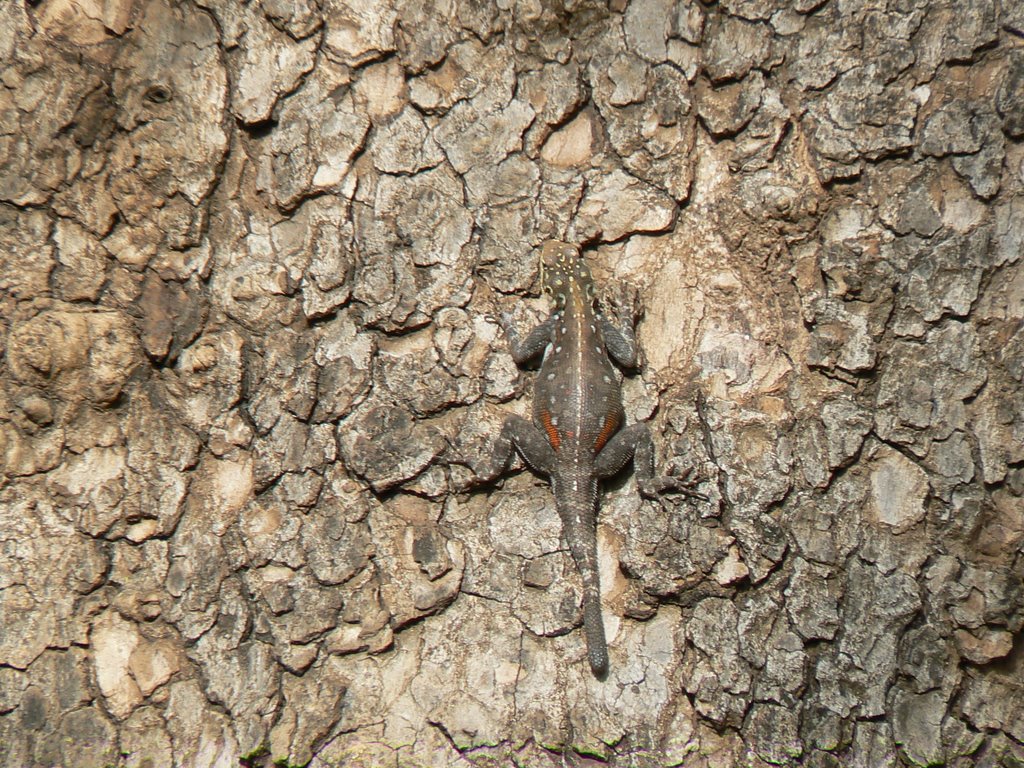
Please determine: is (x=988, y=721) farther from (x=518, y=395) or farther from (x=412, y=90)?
(x=412, y=90)

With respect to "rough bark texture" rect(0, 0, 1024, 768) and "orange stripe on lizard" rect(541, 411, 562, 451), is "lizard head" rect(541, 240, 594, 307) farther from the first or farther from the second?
"orange stripe on lizard" rect(541, 411, 562, 451)

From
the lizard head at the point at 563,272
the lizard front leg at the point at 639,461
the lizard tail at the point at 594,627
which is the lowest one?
the lizard tail at the point at 594,627

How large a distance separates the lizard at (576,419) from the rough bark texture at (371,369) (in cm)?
12

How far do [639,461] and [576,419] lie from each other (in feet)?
1.25

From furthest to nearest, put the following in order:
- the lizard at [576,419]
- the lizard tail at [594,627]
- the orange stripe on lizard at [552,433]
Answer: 1. the orange stripe on lizard at [552,433]
2. the lizard at [576,419]
3. the lizard tail at [594,627]

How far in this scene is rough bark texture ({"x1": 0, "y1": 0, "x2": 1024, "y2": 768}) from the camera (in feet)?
12.6

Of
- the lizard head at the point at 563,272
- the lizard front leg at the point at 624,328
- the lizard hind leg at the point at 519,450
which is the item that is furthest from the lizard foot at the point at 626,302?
the lizard hind leg at the point at 519,450

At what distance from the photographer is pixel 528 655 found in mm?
3967

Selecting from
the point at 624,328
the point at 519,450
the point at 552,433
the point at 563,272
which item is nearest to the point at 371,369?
the point at 519,450

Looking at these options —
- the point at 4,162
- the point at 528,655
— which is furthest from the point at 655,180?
the point at 4,162

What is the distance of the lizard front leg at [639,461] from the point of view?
12.7 feet

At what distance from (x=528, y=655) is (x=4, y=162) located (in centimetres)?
354

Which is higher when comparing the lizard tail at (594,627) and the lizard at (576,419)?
the lizard at (576,419)

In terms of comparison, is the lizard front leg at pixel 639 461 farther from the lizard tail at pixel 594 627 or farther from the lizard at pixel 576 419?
the lizard tail at pixel 594 627
